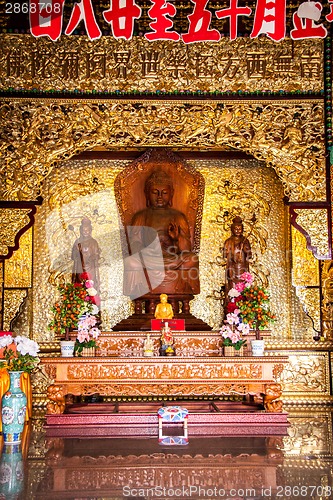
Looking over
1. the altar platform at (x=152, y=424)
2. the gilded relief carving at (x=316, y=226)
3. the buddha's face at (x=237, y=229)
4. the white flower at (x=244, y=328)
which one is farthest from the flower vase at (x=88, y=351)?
the gilded relief carving at (x=316, y=226)

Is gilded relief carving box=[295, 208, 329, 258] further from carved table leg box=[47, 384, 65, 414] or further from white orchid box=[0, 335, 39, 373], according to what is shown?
white orchid box=[0, 335, 39, 373]

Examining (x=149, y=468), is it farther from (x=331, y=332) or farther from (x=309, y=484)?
(x=331, y=332)

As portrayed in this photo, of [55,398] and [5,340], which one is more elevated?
[5,340]

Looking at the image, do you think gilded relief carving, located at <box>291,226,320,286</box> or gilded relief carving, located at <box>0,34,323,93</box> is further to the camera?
gilded relief carving, located at <box>291,226,320,286</box>

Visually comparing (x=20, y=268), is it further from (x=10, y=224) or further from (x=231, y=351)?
(x=231, y=351)

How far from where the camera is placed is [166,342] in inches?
233

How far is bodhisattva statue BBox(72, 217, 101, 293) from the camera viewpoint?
7.59 m

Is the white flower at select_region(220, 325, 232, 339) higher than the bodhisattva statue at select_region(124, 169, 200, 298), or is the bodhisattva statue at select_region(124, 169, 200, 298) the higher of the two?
the bodhisattva statue at select_region(124, 169, 200, 298)

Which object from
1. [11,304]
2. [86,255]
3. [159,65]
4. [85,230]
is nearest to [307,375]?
[86,255]

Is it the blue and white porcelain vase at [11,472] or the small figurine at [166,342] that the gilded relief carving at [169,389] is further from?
the blue and white porcelain vase at [11,472]

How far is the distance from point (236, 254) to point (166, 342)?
1.99 metres

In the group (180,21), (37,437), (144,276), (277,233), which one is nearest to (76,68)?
(180,21)

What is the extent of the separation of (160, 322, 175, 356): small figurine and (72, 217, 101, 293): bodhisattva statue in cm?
180

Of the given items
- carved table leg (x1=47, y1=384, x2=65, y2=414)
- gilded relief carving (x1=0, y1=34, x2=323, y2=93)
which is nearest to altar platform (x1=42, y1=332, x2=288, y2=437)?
carved table leg (x1=47, y1=384, x2=65, y2=414)
